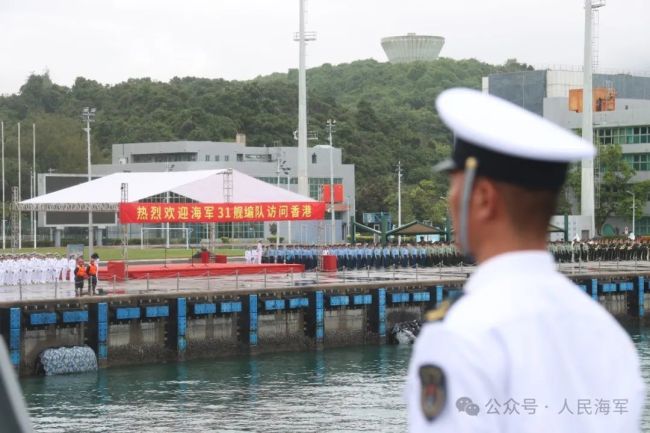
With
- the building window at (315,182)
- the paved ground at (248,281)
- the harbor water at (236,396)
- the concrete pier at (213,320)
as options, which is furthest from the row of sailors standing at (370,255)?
the building window at (315,182)

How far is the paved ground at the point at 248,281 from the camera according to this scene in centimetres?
3919

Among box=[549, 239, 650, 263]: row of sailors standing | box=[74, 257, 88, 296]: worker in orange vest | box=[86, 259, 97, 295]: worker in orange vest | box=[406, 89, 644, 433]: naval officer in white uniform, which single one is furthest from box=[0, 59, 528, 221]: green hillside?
box=[406, 89, 644, 433]: naval officer in white uniform

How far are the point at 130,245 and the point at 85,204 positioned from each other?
38.1 metres

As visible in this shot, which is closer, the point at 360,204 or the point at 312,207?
the point at 312,207

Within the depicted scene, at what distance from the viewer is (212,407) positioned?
28.9m

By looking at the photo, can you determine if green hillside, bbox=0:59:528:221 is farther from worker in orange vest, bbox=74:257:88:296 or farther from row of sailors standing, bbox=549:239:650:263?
worker in orange vest, bbox=74:257:88:296

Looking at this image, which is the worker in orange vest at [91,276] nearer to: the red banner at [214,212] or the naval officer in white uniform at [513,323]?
the red banner at [214,212]

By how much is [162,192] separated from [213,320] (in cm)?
720

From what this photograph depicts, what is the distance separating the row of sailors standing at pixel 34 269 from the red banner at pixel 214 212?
11.7ft

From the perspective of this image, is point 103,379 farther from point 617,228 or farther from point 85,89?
point 85,89

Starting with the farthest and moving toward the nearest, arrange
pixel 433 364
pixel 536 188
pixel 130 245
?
pixel 130 245, pixel 536 188, pixel 433 364

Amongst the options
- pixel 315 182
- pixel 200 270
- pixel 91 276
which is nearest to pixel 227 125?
pixel 315 182

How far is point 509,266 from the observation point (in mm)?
2650

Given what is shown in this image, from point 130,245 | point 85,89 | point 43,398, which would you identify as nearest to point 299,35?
point 130,245
